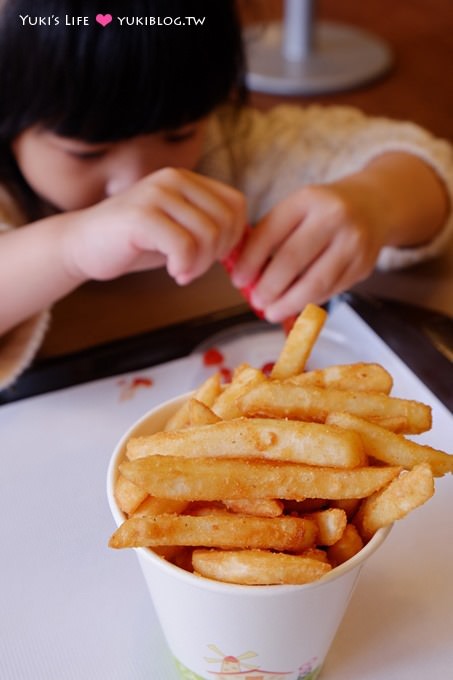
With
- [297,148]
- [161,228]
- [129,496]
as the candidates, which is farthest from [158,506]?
[297,148]

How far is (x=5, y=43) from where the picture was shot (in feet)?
3.06

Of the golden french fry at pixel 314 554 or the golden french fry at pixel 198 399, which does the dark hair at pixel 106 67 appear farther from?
the golden french fry at pixel 314 554

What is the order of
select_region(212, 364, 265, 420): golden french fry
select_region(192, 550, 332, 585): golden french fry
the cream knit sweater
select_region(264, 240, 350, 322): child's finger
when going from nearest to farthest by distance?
select_region(192, 550, 332, 585): golden french fry, select_region(212, 364, 265, 420): golden french fry, select_region(264, 240, 350, 322): child's finger, the cream knit sweater

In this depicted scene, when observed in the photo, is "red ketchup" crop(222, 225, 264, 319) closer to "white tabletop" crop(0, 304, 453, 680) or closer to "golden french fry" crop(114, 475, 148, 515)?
"white tabletop" crop(0, 304, 453, 680)

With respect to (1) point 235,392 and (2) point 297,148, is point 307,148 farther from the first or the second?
(1) point 235,392

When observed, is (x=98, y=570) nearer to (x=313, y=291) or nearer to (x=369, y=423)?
(x=369, y=423)

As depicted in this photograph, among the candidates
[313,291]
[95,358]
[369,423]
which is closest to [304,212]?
[313,291]

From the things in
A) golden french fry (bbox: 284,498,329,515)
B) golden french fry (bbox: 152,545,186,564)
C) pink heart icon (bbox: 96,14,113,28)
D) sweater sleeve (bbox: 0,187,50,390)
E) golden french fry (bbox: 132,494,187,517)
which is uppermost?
pink heart icon (bbox: 96,14,113,28)

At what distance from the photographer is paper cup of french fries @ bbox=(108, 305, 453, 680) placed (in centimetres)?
49

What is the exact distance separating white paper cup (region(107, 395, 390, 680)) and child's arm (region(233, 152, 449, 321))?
1.33 ft

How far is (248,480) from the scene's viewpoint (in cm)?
51

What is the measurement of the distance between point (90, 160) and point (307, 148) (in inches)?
17.9

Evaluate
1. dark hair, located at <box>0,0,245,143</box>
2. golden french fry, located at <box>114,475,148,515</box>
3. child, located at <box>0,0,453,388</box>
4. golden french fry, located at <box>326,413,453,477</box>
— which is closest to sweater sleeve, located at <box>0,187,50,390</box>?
child, located at <box>0,0,453,388</box>

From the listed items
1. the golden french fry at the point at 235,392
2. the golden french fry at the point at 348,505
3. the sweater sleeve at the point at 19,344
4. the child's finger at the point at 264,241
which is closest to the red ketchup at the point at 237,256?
the child's finger at the point at 264,241
